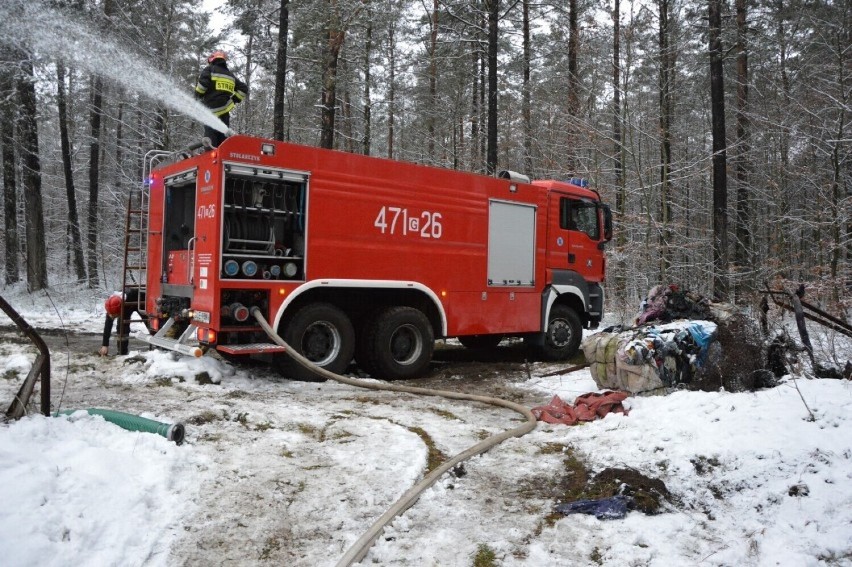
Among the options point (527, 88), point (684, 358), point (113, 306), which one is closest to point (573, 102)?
point (527, 88)

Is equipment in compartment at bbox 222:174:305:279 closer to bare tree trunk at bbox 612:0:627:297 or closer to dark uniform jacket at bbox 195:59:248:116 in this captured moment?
dark uniform jacket at bbox 195:59:248:116

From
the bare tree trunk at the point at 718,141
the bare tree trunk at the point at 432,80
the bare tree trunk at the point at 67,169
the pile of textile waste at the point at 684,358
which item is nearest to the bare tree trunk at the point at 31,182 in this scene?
the bare tree trunk at the point at 67,169

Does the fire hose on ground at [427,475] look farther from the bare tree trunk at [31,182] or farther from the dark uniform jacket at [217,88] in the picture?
the bare tree trunk at [31,182]

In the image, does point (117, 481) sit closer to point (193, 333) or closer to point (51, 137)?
point (193, 333)

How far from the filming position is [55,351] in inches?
339

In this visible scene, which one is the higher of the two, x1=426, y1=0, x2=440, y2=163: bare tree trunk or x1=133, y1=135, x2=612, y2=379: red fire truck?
x1=426, y1=0, x2=440, y2=163: bare tree trunk

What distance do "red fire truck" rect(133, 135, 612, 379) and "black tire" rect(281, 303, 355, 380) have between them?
2 centimetres

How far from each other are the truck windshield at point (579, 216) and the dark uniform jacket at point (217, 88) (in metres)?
5.61

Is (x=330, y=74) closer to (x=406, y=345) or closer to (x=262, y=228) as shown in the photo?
(x=262, y=228)

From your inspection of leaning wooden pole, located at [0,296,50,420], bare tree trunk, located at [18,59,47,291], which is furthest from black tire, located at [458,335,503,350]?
bare tree trunk, located at [18,59,47,291]

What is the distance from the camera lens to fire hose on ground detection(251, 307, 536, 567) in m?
3.10

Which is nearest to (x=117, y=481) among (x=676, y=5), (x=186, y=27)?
(x=676, y=5)

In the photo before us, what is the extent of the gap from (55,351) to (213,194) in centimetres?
390

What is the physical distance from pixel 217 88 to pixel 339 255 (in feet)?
9.21
